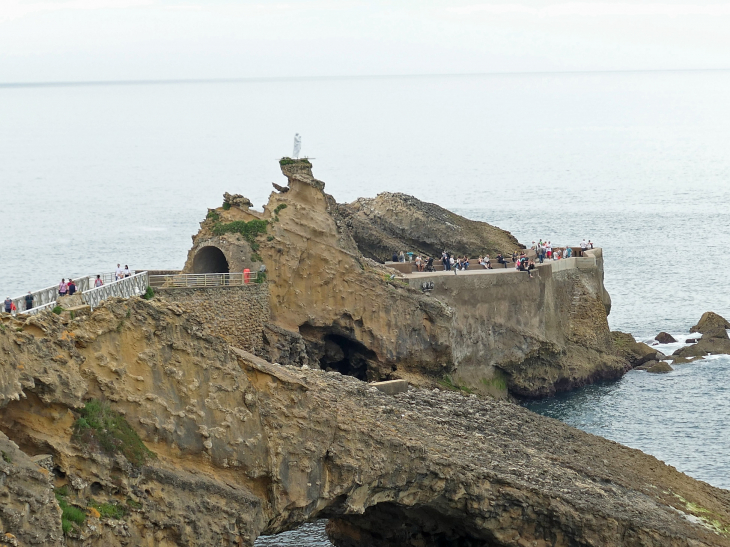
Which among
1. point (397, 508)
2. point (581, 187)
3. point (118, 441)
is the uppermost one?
point (581, 187)

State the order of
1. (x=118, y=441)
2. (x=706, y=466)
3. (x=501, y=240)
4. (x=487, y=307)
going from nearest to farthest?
1. (x=118, y=441)
2. (x=706, y=466)
3. (x=487, y=307)
4. (x=501, y=240)

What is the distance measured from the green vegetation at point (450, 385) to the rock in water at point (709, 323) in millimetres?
20492

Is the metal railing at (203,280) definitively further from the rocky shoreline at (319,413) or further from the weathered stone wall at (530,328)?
the weathered stone wall at (530,328)

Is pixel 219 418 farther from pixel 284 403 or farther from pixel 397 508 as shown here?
pixel 397 508

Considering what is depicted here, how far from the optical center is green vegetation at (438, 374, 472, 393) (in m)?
59.2

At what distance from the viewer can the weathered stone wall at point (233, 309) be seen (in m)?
50.8

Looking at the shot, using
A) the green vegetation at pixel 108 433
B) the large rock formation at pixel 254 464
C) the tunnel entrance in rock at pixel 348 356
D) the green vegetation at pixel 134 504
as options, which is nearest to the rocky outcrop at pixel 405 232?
the tunnel entrance in rock at pixel 348 356

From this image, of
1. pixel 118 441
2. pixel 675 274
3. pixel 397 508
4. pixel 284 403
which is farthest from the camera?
A: pixel 675 274

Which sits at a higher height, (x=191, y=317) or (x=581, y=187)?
(x=581, y=187)

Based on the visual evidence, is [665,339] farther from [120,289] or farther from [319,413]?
[319,413]

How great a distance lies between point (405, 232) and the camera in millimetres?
71375

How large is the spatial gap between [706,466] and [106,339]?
3020 cm

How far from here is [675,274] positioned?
97.7 meters

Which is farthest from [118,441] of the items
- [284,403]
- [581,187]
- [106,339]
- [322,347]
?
[581,187]
